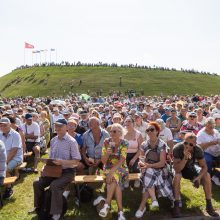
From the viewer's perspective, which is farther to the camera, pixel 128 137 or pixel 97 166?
pixel 128 137

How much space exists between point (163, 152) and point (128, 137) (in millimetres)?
1946

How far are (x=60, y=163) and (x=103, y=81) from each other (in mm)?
61032

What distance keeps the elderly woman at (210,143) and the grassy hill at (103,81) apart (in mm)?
51621

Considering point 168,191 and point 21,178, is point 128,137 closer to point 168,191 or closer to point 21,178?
point 168,191

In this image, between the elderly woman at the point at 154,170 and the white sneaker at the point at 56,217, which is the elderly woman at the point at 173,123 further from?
the white sneaker at the point at 56,217

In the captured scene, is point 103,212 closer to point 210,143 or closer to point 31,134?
point 210,143

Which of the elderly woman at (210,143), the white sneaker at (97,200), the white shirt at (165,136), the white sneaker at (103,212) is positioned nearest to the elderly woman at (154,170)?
the white sneaker at (103,212)

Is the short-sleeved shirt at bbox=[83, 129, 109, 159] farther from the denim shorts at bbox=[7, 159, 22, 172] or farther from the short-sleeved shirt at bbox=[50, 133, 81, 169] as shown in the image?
the denim shorts at bbox=[7, 159, 22, 172]

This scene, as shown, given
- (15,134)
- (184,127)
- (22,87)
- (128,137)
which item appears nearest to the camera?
(15,134)

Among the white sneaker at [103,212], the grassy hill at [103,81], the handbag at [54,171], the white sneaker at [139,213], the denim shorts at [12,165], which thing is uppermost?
the grassy hill at [103,81]

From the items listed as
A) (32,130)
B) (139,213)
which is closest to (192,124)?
(139,213)

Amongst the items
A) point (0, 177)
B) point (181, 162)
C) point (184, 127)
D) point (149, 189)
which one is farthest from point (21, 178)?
point (184, 127)

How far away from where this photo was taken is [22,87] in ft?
228

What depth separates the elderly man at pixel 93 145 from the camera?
7.34 meters
